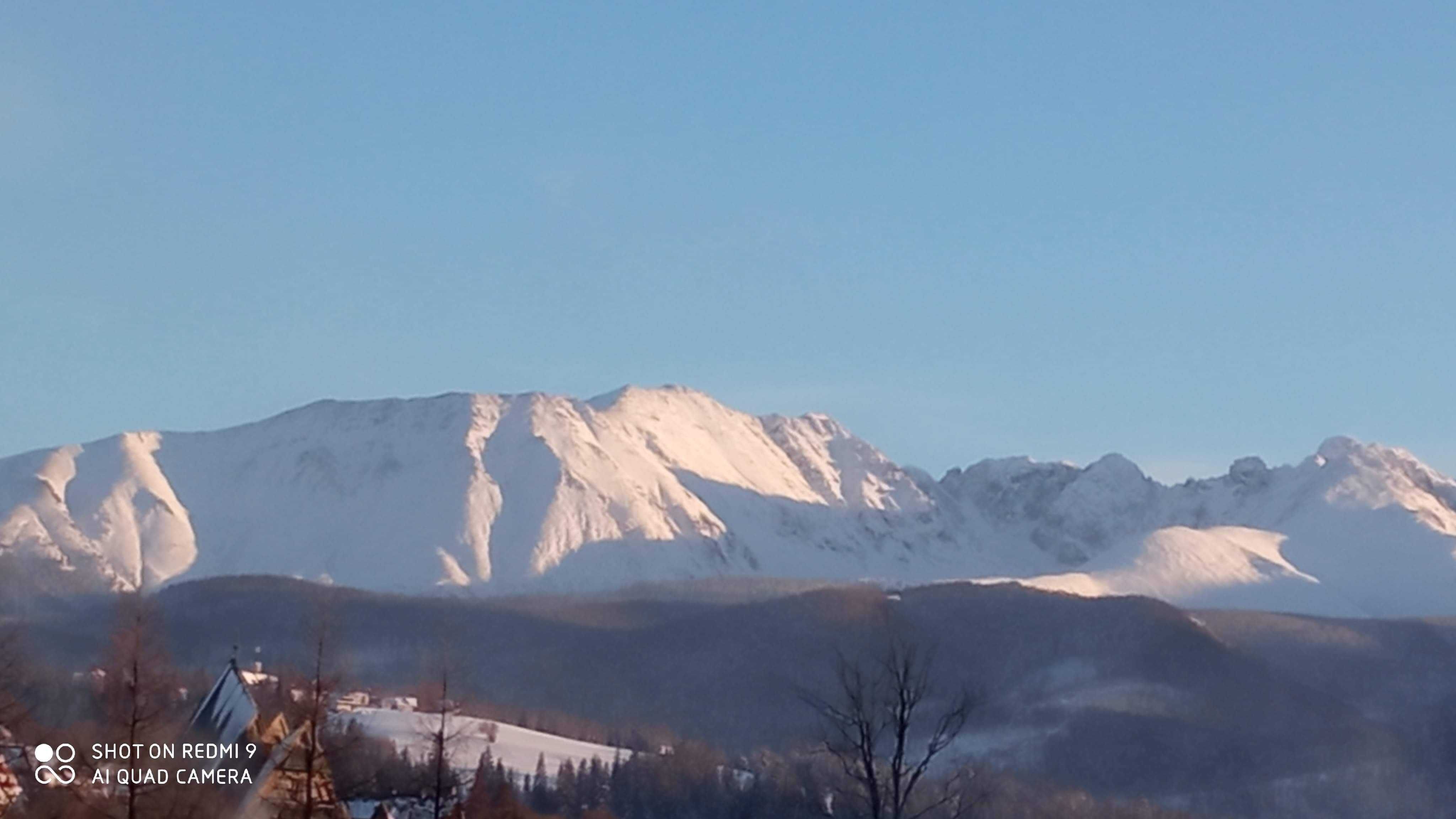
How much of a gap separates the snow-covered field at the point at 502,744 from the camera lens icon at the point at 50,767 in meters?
62.2

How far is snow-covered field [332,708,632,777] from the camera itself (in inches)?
5586

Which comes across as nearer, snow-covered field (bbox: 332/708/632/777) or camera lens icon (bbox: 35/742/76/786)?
camera lens icon (bbox: 35/742/76/786)

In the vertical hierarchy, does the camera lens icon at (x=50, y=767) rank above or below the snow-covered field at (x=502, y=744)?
below

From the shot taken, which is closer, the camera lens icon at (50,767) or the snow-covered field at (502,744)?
the camera lens icon at (50,767)

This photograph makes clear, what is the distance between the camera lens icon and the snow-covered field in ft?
204

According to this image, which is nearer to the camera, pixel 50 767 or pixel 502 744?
pixel 50 767

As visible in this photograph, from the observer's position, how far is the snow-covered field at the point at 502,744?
465 feet

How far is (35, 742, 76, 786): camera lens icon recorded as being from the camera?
51.8 meters

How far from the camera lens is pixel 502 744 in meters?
174

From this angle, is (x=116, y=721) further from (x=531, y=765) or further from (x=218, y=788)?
(x=531, y=765)

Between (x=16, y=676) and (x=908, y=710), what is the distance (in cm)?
2257

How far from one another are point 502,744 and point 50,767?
121344 millimetres

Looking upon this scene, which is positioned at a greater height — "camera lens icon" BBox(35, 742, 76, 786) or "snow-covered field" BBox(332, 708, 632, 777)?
"snow-covered field" BBox(332, 708, 632, 777)

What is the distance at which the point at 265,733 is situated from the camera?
7744 centimetres
